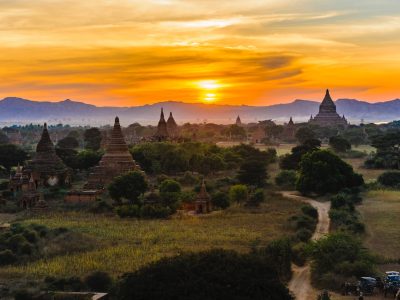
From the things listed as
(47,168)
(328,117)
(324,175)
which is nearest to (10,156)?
(47,168)

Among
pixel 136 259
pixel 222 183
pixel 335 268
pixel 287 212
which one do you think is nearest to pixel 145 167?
pixel 222 183

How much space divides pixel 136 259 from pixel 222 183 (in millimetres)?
34146

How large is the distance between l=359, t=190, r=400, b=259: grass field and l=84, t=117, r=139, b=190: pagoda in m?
25.4

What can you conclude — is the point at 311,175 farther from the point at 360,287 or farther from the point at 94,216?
the point at 360,287

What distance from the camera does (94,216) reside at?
166ft

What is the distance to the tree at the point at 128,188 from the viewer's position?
5316 centimetres

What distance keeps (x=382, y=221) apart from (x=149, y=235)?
56.5 feet

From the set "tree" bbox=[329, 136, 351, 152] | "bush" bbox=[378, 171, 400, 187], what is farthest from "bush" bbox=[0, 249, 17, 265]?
"tree" bbox=[329, 136, 351, 152]

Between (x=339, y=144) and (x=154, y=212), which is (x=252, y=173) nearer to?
(x=154, y=212)

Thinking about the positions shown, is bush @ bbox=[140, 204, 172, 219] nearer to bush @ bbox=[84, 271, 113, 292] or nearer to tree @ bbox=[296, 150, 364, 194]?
tree @ bbox=[296, 150, 364, 194]

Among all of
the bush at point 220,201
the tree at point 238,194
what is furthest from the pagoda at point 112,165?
the bush at point 220,201

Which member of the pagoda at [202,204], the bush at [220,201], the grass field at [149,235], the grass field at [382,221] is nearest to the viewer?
the grass field at [149,235]

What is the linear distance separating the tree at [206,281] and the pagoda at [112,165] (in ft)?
129

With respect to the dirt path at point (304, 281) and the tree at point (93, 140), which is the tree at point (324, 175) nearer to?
the dirt path at point (304, 281)
